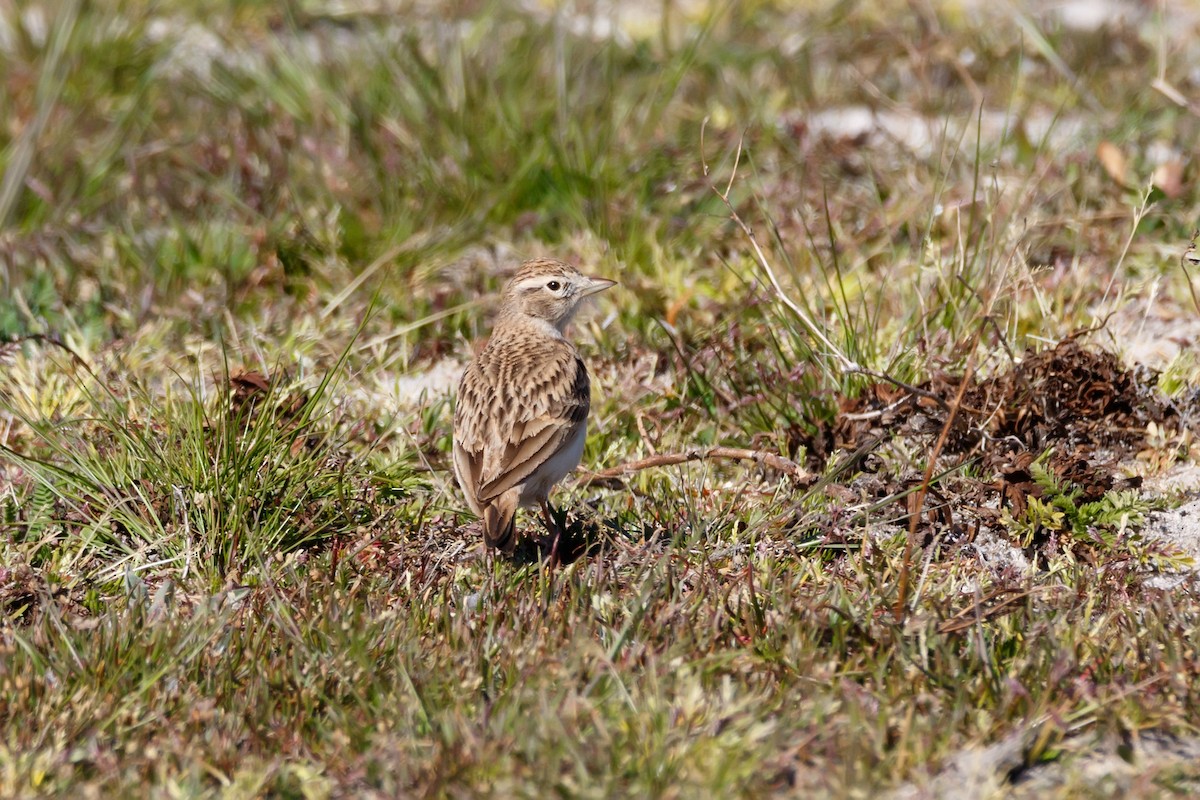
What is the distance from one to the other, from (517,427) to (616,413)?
85cm

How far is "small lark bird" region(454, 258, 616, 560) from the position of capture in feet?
17.4

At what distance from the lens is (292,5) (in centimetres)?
1080

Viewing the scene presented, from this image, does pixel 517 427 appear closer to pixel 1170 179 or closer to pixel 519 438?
pixel 519 438

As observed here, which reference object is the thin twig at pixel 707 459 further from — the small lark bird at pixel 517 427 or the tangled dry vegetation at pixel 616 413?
the small lark bird at pixel 517 427

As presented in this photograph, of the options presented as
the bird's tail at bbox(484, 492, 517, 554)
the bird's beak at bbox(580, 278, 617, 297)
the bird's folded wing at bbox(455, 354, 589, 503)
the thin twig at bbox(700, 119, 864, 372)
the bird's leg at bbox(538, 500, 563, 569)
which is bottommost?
the bird's leg at bbox(538, 500, 563, 569)

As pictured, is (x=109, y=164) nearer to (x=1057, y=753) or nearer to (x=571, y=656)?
(x=571, y=656)

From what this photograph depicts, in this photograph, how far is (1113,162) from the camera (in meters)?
7.62

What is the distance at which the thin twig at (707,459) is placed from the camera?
18.4ft

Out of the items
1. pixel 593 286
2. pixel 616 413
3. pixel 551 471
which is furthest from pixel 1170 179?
pixel 551 471

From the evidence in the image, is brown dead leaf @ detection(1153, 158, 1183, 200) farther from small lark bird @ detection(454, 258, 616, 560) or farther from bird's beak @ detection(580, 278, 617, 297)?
small lark bird @ detection(454, 258, 616, 560)

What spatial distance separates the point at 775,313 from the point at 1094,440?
53.0 inches

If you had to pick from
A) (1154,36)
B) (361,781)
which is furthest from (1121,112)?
(361,781)

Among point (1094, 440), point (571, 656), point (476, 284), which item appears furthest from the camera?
point (476, 284)

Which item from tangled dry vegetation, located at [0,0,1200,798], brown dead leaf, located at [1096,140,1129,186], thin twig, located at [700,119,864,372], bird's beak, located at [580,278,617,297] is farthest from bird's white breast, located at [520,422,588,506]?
brown dead leaf, located at [1096,140,1129,186]
